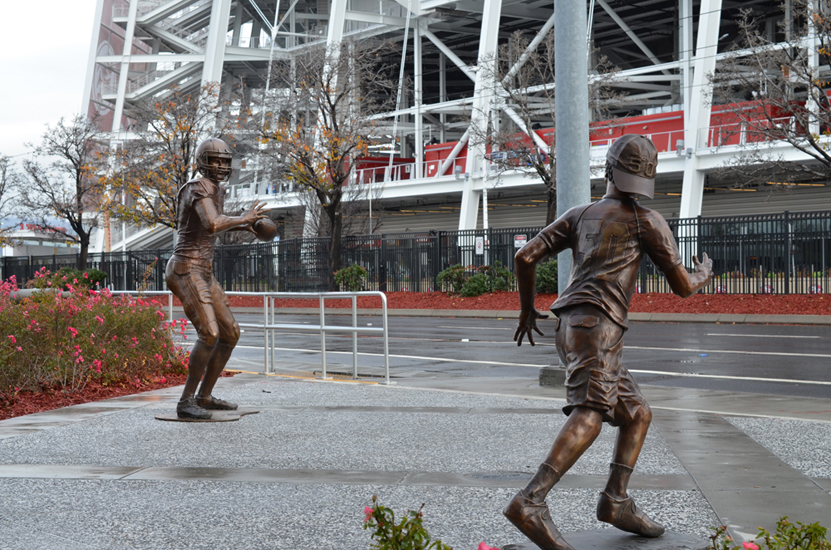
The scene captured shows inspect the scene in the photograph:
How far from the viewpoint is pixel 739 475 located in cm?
586

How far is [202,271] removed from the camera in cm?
815

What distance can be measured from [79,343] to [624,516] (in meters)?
8.15

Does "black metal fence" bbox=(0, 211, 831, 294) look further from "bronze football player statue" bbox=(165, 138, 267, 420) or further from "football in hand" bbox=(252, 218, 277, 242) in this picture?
"football in hand" bbox=(252, 218, 277, 242)

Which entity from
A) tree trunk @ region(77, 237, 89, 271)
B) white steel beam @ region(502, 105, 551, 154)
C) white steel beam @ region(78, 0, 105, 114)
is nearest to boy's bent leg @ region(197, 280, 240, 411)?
white steel beam @ region(502, 105, 551, 154)

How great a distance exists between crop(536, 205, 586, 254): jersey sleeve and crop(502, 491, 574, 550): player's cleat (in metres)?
1.21

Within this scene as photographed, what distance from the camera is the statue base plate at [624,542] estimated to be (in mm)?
4117

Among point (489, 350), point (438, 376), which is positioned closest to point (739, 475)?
point (438, 376)

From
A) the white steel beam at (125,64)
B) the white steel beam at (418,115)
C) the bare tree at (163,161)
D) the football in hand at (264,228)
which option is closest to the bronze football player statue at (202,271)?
the football in hand at (264,228)

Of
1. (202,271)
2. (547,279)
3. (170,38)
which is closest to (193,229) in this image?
(202,271)

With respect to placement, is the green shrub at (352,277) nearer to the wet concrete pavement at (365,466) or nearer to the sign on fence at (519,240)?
the sign on fence at (519,240)

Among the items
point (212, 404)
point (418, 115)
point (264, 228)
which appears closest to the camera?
point (264, 228)

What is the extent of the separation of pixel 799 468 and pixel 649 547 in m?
2.54

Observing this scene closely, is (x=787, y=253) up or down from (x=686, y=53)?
down

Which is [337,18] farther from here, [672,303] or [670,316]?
[670,316]
